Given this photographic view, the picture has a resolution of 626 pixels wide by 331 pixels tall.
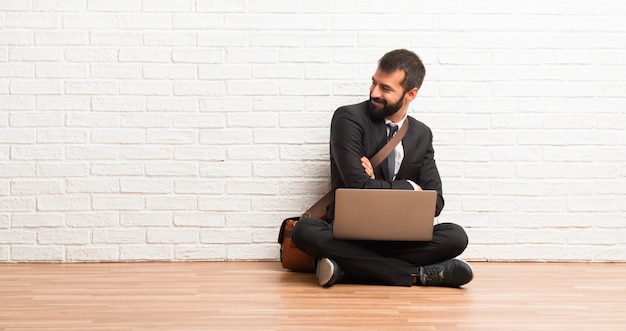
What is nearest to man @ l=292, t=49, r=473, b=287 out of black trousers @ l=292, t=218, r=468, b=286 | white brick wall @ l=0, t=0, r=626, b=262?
black trousers @ l=292, t=218, r=468, b=286

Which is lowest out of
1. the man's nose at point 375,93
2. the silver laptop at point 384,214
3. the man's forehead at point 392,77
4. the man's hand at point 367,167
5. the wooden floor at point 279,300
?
the wooden floor at point 279,300

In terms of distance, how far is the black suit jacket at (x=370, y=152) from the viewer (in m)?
3.63

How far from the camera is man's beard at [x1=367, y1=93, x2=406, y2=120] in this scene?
3768 mm

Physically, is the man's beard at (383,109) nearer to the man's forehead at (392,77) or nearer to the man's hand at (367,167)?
the man's forehead at (392,77)

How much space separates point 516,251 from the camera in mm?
4246

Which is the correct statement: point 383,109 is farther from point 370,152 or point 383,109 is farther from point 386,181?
point 386,181

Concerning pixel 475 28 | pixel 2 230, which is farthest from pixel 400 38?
pixel 2 230

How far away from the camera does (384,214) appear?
3.37m

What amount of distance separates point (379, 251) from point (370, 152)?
50 centimetres

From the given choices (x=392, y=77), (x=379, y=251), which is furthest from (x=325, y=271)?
(x=392, y=77)

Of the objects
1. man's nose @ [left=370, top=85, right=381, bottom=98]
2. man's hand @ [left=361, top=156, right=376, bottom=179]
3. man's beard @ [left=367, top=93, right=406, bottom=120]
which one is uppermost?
man's nose @ [left=370, top=85, right=381, bottom=98]

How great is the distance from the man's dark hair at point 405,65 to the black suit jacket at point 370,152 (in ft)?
0.67

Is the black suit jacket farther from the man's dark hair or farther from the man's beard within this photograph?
the man's dark hair

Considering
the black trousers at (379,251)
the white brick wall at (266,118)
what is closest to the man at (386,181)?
the black trousers at (379,251)
